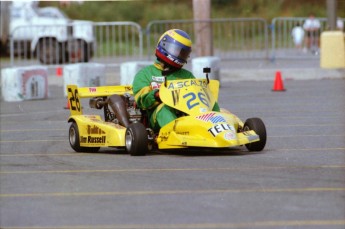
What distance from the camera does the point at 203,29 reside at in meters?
27.5

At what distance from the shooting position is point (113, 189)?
10141 mm

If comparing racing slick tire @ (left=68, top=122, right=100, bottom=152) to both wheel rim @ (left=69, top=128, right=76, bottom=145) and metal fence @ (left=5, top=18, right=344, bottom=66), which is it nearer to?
wheel rim @ (left=69, top=128, right=76, bottom=145)

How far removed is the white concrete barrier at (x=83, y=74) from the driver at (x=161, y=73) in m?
10.1

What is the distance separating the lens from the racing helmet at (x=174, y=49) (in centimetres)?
1338

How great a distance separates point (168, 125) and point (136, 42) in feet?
58.3

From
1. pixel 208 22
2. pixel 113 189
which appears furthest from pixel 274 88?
pixel 113 189

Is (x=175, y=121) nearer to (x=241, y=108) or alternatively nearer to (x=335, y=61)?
(x=241, y=108)

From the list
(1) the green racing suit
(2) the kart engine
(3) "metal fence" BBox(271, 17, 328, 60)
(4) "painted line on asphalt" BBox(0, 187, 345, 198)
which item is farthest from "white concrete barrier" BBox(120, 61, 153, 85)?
(4) "painted line on asphalt" BBox(0, 187, 345, 198)

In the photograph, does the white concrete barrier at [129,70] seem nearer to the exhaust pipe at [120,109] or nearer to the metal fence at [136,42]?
the metal fence at [136,42]

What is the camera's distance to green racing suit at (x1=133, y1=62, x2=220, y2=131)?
1282 cm

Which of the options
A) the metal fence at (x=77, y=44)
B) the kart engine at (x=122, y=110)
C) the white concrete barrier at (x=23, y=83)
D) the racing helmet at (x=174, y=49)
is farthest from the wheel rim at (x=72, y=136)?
the metal fence at (x=77, y=44)

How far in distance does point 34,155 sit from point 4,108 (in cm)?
821

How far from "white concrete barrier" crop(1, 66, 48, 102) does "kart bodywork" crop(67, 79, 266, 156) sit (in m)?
9.28

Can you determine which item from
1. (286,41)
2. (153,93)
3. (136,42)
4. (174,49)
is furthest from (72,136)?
(286,41)
